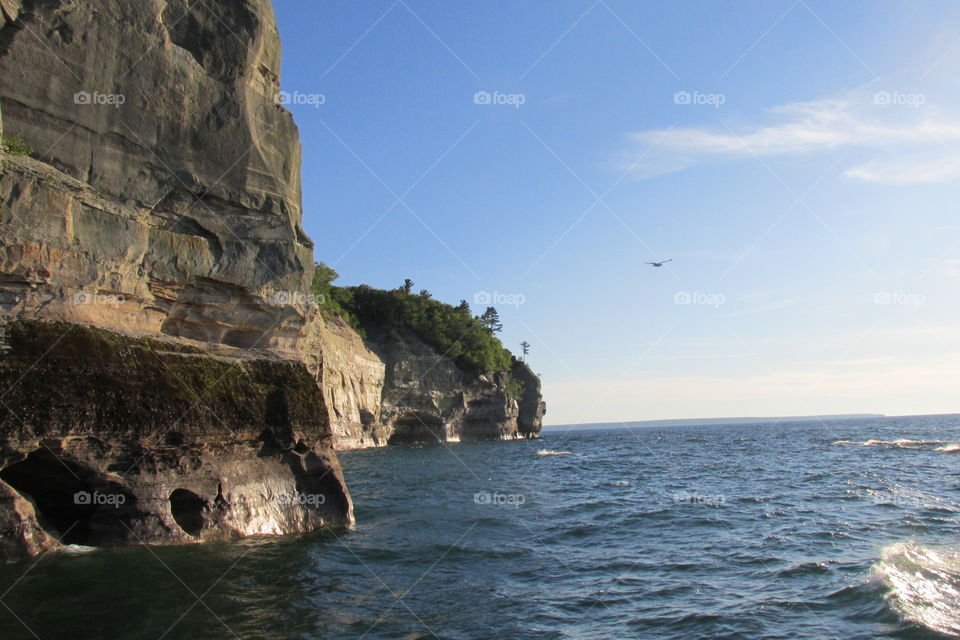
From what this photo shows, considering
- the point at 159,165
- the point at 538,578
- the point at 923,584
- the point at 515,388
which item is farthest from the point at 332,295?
the point at 923,584

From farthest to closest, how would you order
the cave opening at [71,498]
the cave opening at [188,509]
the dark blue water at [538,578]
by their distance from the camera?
the cave opening at [188,509], the cave opening at [71,498], the dark blue water at [538,578]

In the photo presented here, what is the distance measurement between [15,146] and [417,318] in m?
59.8

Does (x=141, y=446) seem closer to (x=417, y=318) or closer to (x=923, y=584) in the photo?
(x=923, y=584)

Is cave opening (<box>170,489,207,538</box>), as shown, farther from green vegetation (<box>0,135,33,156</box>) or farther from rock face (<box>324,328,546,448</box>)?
rock face (<box>324,328,546,448</box>)

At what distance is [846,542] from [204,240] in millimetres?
17808

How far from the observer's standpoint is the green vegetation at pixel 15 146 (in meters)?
13.2

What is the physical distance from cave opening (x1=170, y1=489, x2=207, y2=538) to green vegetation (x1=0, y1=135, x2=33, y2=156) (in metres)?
7.77

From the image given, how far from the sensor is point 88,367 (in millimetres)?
12930

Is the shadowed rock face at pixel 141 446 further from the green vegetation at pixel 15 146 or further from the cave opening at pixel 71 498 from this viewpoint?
the green vegetation at pixel 15 146

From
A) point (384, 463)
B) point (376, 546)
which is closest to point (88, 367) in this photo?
point (376, 546)

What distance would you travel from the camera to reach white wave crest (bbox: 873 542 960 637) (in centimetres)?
1027

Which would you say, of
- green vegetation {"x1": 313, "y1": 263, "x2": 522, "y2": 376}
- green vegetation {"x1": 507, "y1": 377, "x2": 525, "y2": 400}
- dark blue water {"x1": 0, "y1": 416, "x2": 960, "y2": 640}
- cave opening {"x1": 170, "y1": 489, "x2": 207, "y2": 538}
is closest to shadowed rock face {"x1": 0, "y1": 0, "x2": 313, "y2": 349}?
cave opening {"x1": 170, "y1": 489, "x2": 207, "y2": 538}

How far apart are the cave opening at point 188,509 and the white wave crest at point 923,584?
13.3 m

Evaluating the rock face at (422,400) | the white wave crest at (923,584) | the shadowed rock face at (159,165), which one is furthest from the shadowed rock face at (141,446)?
the rock face at (422,400)
